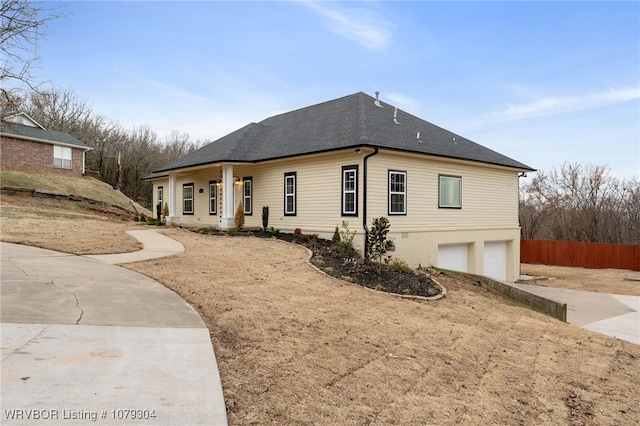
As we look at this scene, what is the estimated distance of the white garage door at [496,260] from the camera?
1895 cm

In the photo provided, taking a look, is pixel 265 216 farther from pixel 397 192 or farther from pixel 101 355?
pixel 101 355

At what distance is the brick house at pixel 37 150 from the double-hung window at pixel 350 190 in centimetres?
2419

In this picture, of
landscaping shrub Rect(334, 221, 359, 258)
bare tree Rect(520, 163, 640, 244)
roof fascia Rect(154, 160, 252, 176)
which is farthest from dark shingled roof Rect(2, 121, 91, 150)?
bare tree Rect(520, 163, 640, 244)

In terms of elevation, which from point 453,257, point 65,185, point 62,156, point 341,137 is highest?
point 62,156

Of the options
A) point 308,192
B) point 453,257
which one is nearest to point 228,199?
point 308,192

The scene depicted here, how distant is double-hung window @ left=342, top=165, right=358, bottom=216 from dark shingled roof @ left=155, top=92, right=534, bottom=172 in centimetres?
91

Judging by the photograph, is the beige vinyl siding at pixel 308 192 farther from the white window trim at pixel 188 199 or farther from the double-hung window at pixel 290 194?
the white window trim at pixel 188 199

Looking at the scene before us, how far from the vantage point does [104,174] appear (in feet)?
137

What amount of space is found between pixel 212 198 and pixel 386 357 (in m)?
17.2

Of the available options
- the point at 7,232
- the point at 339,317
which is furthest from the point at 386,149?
the point at 7,232

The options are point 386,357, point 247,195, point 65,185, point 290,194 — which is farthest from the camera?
point 65,185

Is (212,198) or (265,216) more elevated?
(212,198)

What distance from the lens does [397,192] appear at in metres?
14.7

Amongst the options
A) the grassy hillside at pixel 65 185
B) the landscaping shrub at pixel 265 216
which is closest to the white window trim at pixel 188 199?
the landscaping shrub at pixel 265 216
